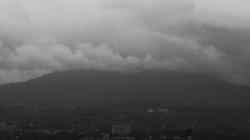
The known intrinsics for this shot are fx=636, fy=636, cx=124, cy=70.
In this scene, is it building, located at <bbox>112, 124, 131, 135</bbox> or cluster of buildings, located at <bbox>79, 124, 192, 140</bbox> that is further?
building, located at <bbox>112, 124, 131, 135</bbox>

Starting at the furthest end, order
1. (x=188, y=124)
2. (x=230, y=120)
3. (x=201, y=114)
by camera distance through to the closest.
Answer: (x=201, y=114) → (x=230, y=120) → (x=188, y=124)

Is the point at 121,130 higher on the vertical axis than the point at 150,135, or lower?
higher

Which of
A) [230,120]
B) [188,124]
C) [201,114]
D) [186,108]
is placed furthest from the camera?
[186,108]

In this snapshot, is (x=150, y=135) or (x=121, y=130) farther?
(x=121, y=130)

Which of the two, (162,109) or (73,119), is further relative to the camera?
(162,109)

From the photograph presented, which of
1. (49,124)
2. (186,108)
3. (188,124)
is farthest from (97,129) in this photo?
(186,108)

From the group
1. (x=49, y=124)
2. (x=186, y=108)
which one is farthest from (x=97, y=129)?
(x=186, y=108)

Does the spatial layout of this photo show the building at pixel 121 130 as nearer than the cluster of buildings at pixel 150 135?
No

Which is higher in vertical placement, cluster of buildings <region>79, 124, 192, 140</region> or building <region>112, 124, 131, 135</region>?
building <region>112, 124, 131, 135</region>

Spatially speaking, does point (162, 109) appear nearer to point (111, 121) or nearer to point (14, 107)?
point (111, 121)

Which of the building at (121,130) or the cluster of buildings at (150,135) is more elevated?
the building at (121,130)
